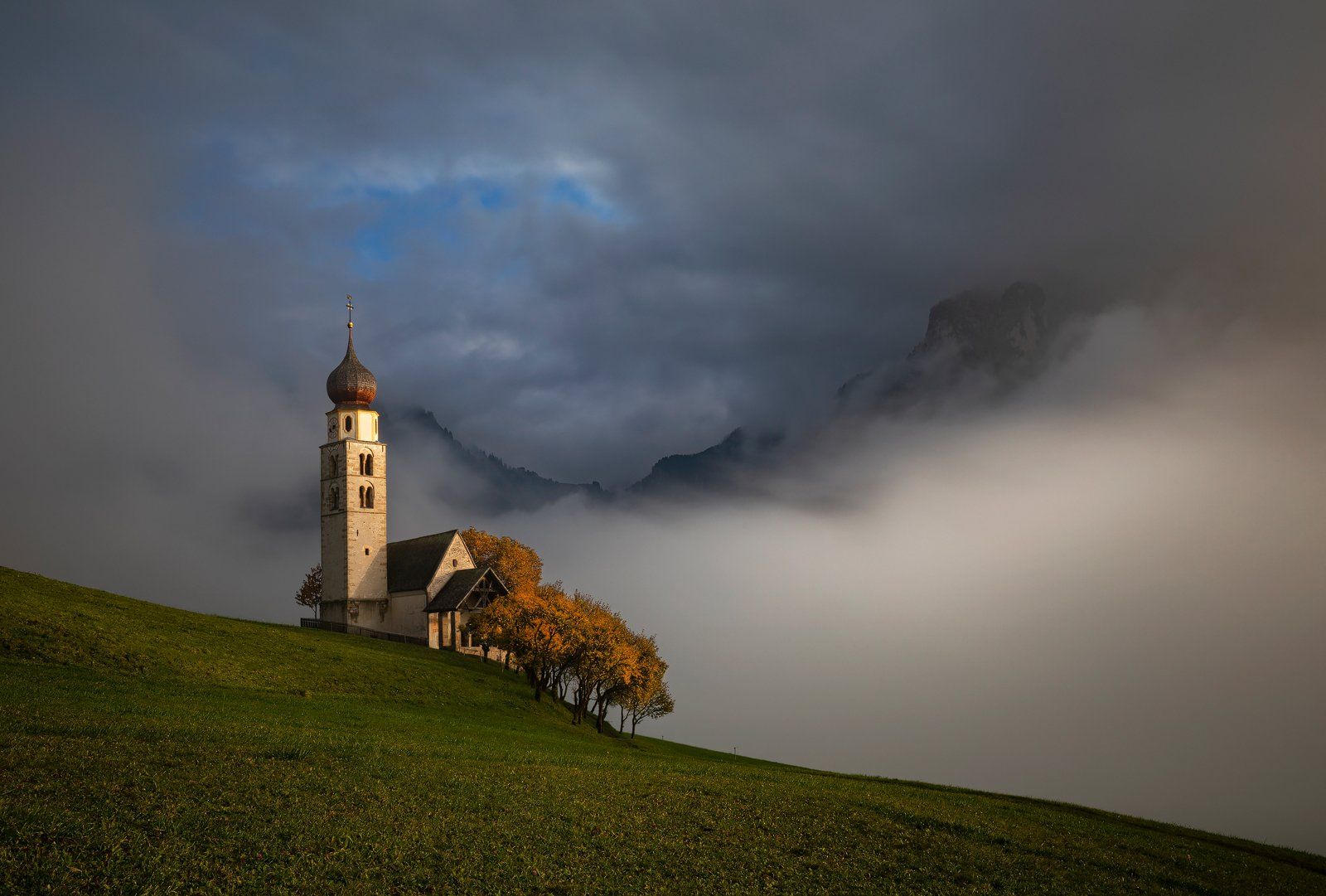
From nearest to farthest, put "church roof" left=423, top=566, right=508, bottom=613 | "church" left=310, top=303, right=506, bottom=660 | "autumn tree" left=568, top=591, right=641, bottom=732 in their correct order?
1. "autumn tree" left=568, top=591, right=641, bottom=732
2. "church roof" left=423, top=566, right=508, bottom=613
3. "church" left=310, top=303, right=506, bottom=660

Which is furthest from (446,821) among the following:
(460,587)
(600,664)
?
(460,587)

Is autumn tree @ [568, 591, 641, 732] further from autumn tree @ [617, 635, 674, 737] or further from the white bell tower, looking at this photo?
the white bell tower

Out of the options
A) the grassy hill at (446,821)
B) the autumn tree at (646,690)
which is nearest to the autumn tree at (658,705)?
the autumn tree at (646,690)

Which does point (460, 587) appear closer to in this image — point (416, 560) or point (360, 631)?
point (416, 560)

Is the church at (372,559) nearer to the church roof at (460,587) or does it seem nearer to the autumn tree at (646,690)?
the church roof at (460,587)

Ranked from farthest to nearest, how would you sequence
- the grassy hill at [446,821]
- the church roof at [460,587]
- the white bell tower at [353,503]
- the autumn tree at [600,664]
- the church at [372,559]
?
1. the white bell tower at [353,503]
2. the church at [372,559]
3. the church roof at [460,587]
4. the autumn tree at [600,664]
5. the grassy hill at [446,821]

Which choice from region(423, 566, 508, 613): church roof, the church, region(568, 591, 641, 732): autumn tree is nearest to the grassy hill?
region(568, 591, 641, 732): autumn tree

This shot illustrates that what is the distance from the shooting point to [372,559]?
10575cm

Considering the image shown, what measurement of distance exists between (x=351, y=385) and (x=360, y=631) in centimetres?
2807

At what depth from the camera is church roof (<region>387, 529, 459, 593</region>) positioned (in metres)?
102

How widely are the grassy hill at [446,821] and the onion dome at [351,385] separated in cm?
6571

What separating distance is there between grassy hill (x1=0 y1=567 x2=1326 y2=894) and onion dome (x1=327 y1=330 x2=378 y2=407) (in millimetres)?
65708

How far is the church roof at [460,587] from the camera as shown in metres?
97.1

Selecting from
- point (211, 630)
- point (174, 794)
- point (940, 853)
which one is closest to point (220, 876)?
point (174, 794)
